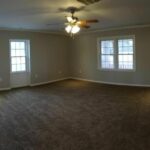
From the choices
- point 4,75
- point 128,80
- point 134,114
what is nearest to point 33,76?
point 4,75

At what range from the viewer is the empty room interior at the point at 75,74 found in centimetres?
388

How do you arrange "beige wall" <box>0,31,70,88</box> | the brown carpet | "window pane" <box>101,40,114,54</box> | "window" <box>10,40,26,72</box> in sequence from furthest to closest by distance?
"window pane" <box>101,40,114,54</box> < "window" <box>10,40,26,72</box> < "beige wall" <box>0,31,70,88</box> < the brown carpet

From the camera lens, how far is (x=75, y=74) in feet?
35.0

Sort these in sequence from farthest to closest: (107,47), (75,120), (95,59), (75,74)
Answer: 1. (75,74)
2. (95,59)
3. (107,47)
4. (75,120)

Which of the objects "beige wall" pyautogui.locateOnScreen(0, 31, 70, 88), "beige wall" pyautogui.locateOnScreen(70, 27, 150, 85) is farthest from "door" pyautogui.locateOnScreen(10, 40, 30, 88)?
"beige wall" pyautogui.locateOnScreen(70, 27, 150, 85)

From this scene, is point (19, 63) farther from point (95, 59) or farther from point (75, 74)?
point (95, 59)

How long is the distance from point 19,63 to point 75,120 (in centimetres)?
493

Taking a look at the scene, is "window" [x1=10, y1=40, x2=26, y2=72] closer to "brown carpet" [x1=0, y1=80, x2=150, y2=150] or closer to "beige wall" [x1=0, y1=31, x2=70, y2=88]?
"beige wall" [x1=0, y1=31, x2=70, y2=88]

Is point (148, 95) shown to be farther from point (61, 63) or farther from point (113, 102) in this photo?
point (61, 63)

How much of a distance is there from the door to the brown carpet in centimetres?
120

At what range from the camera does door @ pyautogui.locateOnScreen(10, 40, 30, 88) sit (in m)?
8.46

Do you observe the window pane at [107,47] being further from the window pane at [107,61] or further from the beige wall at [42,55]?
the beige wall at [42,55]

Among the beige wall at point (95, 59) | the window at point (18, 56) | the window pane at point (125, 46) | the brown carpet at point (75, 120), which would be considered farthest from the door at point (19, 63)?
the window pane at point (125, 46)

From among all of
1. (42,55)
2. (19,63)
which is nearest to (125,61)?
(42,55)
